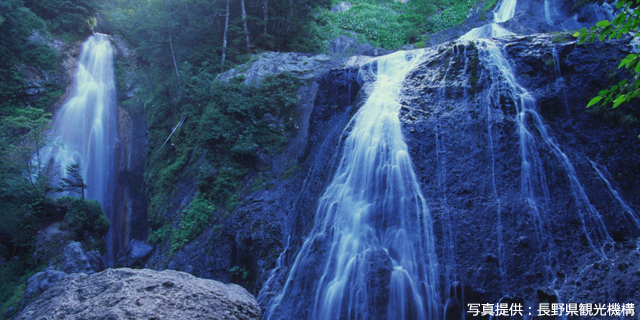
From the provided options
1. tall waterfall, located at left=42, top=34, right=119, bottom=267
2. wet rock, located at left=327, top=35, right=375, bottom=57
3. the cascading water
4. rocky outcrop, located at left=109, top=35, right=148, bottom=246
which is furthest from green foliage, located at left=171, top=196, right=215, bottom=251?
wet rock, located at left=327, top=35, right=375, bottom=57

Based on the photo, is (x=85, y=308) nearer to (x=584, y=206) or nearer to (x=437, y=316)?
(x=437, y=316)

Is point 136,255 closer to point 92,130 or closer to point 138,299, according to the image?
point 138,299

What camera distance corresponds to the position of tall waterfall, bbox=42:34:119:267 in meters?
13.1

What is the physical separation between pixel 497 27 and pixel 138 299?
55.5 feet

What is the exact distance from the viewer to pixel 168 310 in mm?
2990

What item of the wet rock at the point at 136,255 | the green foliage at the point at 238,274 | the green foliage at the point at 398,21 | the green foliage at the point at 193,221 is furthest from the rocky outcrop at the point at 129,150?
the green foliage at the point at 398,21

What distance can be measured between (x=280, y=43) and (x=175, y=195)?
938cm

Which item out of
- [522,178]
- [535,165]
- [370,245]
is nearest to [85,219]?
[370,245]

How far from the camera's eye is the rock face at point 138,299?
2.95m

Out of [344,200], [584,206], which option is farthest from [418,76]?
[584,206]

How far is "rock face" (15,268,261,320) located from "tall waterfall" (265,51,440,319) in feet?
8.65

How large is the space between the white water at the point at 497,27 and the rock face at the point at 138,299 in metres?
13.5

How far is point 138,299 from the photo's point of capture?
304 centimetres

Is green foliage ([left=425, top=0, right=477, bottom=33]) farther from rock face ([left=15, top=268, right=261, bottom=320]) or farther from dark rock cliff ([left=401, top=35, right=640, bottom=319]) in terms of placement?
rock face ([left=15, top=268, right=261, bottom=320])
